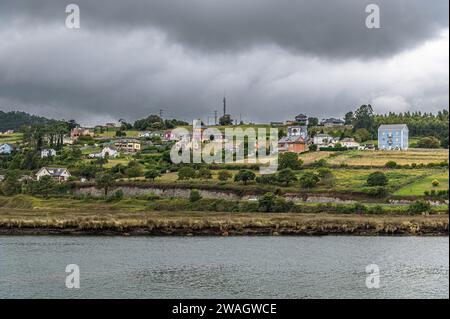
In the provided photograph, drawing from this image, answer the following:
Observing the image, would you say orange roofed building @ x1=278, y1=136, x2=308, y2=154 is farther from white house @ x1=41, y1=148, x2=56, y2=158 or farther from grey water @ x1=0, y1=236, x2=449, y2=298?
grey water @ x1=0, y1=236, x2=449, y2=298

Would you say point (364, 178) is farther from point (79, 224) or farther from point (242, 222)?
point (79, 224)

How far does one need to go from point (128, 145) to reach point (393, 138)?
52076mm

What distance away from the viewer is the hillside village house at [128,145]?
127 meters

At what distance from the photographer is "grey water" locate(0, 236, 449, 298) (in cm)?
3105

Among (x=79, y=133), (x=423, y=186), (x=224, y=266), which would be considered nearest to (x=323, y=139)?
(x=423, y=186)

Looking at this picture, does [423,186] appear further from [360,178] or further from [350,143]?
[350,143]

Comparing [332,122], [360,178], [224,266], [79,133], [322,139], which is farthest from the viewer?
[332,122]

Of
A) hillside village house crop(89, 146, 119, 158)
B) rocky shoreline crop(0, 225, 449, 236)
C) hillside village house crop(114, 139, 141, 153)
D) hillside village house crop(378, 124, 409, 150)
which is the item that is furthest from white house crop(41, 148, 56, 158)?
rocky shoreline crop(0, 225, 449, 236)

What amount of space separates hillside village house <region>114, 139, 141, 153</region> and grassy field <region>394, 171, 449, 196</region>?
6394 centimetres

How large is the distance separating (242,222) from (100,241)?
533 inches

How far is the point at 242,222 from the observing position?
193 feet

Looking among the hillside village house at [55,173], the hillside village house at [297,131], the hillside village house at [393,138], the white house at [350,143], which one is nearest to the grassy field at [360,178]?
the hillside village house at [55,173]

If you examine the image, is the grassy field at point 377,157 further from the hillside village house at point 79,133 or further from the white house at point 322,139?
the hillside village house at point 79,133

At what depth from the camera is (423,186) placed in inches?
2928
